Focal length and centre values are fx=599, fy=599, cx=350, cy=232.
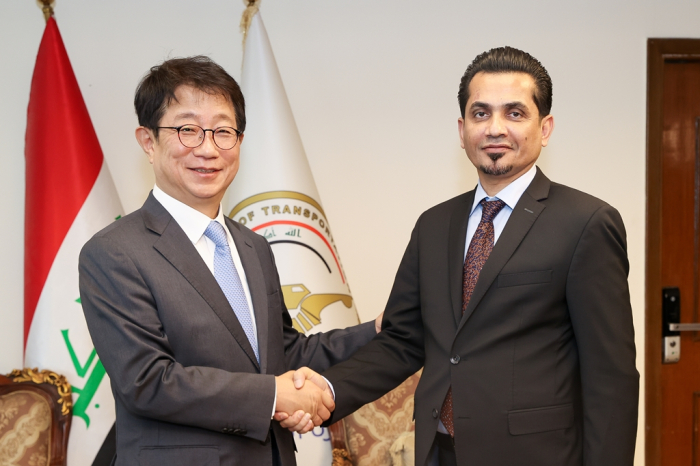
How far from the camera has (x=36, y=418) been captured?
250cm

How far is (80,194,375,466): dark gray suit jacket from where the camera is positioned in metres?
1.47


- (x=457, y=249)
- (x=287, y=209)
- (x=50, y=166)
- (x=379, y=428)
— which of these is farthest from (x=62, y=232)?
(x=457, y=249)

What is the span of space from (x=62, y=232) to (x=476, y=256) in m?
1.81

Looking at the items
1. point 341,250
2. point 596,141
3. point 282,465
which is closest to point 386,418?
point 341,250

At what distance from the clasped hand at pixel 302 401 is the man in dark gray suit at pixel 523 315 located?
1.03ft

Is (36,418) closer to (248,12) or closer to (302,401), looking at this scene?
(302,401)

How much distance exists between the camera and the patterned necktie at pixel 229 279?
5.36ft

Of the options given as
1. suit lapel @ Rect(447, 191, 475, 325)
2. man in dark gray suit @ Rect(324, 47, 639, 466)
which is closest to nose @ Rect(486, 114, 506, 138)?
man in dark gray suit @ Rect(324, 47, 639, 466)

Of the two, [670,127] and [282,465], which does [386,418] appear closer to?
[282,465]

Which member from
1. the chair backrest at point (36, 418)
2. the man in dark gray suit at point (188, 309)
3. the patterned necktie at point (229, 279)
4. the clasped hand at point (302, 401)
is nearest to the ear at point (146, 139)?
the man in dark gray suit at point (188, 309)

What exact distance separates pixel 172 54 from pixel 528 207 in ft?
6.92

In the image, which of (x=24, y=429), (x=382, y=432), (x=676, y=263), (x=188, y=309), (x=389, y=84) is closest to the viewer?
(x=188, y=309)

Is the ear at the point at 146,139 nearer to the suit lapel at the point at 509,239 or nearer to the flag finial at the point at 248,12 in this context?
the suit lapel at the point at 509,239

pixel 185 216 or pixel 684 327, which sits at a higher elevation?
pixel 185 216
